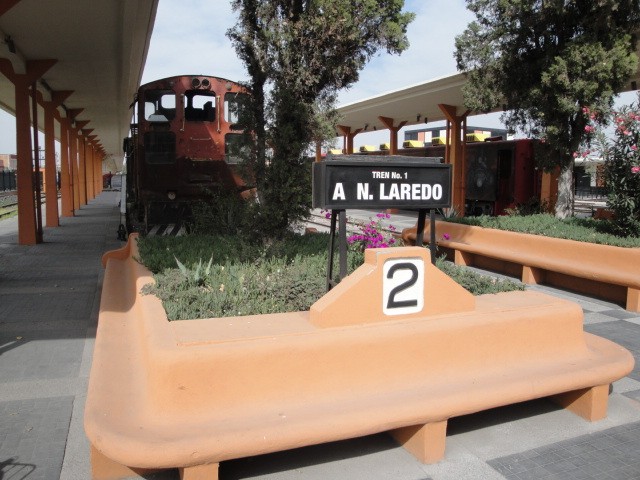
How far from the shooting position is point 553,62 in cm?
Answer: 1144

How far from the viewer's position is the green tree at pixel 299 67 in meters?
6.77

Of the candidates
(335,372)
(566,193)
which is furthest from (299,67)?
(566,193)

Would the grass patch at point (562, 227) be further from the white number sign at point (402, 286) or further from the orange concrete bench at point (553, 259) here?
the white number sign at point (402, 286)


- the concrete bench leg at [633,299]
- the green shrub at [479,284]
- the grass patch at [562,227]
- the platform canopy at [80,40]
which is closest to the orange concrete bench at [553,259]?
the concrete bench leg at [633,299]

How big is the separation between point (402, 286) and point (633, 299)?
16.6 feet

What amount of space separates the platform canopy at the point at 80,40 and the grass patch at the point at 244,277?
4691 millimetres

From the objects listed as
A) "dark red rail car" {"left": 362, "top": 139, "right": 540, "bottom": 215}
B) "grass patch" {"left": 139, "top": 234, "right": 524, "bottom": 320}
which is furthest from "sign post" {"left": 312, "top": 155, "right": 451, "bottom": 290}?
"dark red rail car" {"left": 362, "top": 139, "right": 540, "bottom": 215}

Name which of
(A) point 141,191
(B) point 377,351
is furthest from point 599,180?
(A) point 141,191

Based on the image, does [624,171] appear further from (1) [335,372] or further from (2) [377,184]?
(1) [335,372]

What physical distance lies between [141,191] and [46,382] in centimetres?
616

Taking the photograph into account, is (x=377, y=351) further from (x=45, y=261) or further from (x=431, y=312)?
(x=45, y=261)

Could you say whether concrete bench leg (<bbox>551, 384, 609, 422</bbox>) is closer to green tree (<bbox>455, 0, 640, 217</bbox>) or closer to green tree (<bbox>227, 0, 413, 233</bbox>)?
green tree (<bbox>227, 0, 413, 233</bbox>)

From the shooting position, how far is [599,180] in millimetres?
9297

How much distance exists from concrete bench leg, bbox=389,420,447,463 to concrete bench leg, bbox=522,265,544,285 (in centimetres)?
622
